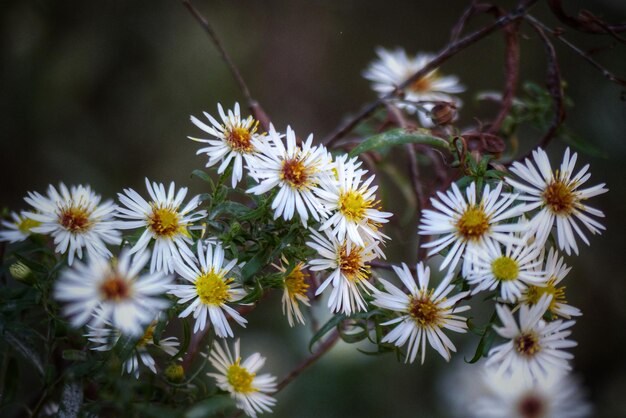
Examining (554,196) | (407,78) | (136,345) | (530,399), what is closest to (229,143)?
(136,345)

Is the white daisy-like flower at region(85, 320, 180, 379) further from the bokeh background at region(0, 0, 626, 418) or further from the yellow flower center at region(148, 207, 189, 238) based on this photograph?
the bokeh background at region(0, 0, 626, 418)

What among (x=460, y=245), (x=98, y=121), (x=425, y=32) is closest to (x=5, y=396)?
(x=460, y=245)

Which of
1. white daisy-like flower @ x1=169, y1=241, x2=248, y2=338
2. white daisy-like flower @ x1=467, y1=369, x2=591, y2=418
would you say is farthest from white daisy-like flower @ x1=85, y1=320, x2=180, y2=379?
white daisy-like flower @ x1=467, y1=369, x2=591, y2=418

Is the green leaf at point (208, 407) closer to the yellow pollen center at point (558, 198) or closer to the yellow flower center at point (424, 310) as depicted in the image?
the yellow flower center at point (424, 310)

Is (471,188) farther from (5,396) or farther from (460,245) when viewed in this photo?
(5,396)

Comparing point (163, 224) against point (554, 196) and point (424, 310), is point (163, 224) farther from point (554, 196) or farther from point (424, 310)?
point (554, 196)

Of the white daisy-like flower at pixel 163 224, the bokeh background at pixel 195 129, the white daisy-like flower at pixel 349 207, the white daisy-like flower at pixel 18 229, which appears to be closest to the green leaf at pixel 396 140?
the white daisy-like flower at pixel 349 207
